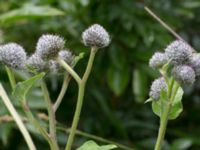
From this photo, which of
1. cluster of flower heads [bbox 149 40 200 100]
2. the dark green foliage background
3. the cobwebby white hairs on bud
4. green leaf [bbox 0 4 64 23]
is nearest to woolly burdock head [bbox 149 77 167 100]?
cluster of flower heads [bbox 149 40 200 100]

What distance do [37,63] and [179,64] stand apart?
0.60 feet

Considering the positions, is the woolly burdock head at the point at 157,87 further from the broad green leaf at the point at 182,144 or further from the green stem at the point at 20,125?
the broad green leaf at the point at 182,144

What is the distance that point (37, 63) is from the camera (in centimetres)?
65

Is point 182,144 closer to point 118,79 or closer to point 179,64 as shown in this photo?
point 118,79

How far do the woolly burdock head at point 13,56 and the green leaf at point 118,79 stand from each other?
0.95 metres

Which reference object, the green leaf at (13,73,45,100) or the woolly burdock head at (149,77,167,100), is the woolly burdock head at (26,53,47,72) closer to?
the green leaf at (13,73,45,100)

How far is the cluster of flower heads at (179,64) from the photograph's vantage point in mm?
581

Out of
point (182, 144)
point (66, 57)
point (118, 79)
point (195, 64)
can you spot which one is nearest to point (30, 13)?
point (118, 79)

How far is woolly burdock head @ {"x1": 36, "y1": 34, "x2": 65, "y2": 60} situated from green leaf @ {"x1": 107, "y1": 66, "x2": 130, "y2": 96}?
3.17ft

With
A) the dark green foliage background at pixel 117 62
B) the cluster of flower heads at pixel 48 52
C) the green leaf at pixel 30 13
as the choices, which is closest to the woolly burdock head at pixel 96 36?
the cluster of flower heads at pixel 48 52

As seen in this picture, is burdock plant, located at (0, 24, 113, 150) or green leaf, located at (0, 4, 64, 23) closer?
burdock plant, located at (0, 24, 113, 150)

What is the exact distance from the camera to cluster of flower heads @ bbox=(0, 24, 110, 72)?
0.63m

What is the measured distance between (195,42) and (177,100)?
1295 mm

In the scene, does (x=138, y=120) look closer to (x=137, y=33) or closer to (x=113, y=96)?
(x=113, y=96)
